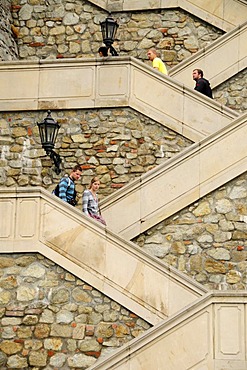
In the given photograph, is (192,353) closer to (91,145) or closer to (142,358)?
(142,358)

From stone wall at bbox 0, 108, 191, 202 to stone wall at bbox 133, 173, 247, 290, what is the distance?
1.33 m

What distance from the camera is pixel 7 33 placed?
20.8 metres

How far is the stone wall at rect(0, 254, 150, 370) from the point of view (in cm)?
1427

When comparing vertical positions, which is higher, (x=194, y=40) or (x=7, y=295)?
(x=194, y=40)

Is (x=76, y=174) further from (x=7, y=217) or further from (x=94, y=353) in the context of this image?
(x=94, y=353)

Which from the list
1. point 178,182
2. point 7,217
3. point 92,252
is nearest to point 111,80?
point 178,182

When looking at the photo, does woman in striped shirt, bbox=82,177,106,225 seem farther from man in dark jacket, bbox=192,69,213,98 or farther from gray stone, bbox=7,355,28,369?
man in dark jacket, bbox=192,69,213,98

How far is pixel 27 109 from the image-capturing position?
Result: 58.8 ft

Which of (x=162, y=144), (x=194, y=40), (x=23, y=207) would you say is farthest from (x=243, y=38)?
(x=23, y=207)

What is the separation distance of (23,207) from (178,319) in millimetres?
2495

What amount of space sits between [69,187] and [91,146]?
179 centimetres

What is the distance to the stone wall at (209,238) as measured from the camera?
52.6 ft

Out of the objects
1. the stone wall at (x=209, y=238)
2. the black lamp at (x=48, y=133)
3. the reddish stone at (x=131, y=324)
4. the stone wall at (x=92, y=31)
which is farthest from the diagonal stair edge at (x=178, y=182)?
the stone wall at (x=92, y=31)

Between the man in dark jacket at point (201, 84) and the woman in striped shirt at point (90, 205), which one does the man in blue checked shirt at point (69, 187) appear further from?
the man in dark jacket at point (201, 84)
